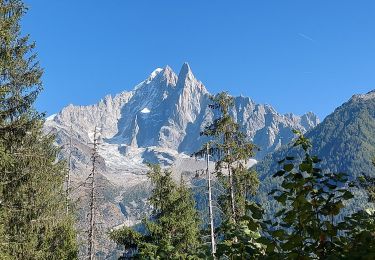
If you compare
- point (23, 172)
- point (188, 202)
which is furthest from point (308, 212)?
point (188, 202)

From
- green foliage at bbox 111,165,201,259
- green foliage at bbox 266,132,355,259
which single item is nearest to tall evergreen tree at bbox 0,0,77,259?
green foliage at bbox 111,165,201,259

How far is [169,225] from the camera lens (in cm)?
3284

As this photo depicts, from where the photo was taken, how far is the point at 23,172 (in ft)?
78.6

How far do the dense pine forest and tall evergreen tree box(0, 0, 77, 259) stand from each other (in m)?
0.06

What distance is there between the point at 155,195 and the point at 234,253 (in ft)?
107

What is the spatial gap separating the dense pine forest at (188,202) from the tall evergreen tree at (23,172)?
56 millimetres

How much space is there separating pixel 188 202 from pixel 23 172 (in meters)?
14.7

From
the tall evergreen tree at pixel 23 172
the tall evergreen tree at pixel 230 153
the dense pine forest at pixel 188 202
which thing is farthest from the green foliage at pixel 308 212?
the tall evergreen tree at pixel 230 153

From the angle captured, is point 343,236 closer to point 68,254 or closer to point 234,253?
point 234,253

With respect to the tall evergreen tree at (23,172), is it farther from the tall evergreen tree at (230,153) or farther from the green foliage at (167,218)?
the tall evergreen tree at (230,153)

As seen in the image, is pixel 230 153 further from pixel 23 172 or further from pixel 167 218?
pixel 23 172

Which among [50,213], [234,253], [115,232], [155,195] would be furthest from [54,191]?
[234,253]

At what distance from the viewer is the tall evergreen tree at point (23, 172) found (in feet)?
61.4

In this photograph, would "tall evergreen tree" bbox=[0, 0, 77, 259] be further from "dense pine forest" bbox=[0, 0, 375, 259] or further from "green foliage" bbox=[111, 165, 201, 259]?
"green foliage" bbox=[111, 165, 201, 259]
